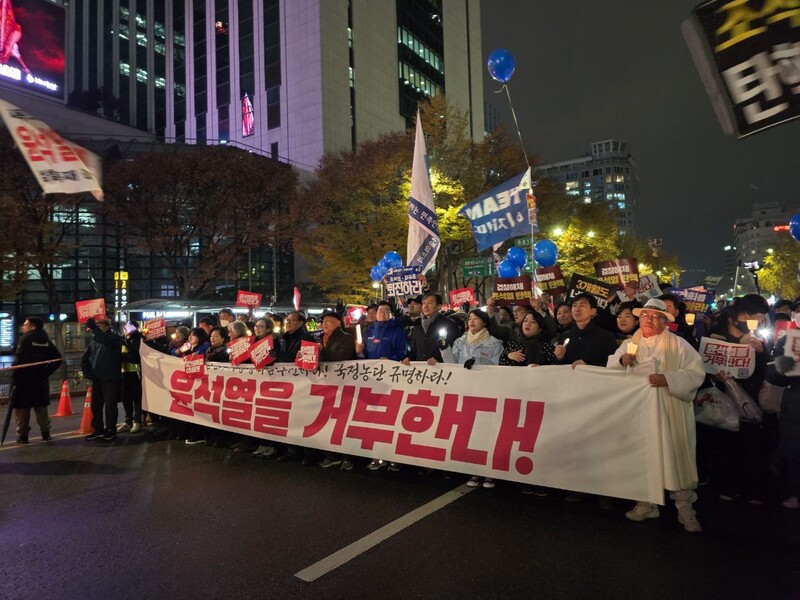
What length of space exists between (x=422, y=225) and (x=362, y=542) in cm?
663

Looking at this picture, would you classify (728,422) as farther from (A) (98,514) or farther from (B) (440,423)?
(A) (98,514)

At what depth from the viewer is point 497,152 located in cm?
2517

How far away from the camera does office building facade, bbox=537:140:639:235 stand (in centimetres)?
15075

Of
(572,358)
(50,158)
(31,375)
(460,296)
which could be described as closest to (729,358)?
(572,358)

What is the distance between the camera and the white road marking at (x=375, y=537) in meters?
3.60

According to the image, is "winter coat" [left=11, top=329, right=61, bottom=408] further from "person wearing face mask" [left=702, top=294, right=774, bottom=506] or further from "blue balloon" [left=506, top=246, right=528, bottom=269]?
"blue balloon" [left=506, top=246, right=528, bottom=269]

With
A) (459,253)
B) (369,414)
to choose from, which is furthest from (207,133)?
(369,414)

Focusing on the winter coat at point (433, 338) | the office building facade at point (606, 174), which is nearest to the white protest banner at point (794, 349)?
the winter coat at point (433, 338)

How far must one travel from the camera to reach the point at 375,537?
4.12 metres

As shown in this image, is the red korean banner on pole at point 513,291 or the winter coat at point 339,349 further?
the red korean banner on pole at point 513,291

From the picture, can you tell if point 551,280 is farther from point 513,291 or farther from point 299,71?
point 299,71

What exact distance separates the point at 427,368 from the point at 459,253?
22164 millimetres

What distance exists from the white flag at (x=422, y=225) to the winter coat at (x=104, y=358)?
200 inches

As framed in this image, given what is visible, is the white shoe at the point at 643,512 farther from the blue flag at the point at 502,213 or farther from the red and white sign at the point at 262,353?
the blue flag at the point at 502,213
